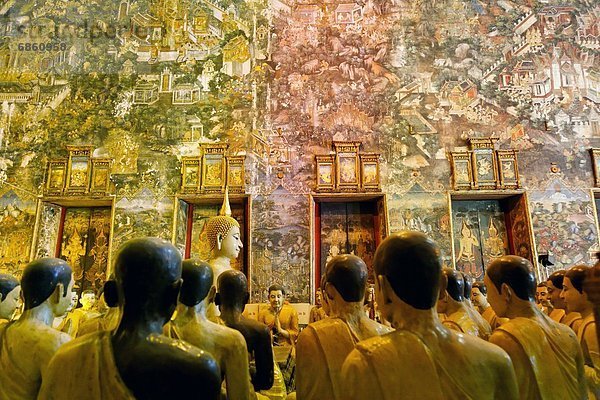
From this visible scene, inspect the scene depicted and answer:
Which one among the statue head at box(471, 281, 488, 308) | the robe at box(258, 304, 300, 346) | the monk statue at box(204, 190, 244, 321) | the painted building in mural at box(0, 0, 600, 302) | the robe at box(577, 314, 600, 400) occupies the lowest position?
the robe at box(258, 304, 300, 346)

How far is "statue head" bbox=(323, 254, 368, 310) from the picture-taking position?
2875 millimetres

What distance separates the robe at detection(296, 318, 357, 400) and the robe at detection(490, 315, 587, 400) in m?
0.85

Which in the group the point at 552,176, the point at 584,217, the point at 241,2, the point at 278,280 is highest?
the point at 241,2

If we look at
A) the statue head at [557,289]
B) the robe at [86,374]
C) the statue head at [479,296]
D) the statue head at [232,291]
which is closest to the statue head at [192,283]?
the statue head at [232,291]

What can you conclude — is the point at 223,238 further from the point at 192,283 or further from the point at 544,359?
the point at 544,359

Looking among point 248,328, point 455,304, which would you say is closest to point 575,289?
point 455,304

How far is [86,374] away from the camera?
156 cm

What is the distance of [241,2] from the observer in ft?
42.4

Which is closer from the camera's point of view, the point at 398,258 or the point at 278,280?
the point at 398,258

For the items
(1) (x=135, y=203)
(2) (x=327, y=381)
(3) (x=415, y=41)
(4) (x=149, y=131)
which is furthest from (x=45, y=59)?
(2) (x=327, y=381)

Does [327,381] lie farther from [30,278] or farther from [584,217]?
[584,217]

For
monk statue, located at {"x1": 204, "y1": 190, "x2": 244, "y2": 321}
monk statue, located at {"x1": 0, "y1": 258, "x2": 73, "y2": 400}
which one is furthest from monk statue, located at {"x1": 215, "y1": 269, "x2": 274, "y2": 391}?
monk statue, located at {"x1": 204, "y1": 190, "x2": 244, "y2": 321}

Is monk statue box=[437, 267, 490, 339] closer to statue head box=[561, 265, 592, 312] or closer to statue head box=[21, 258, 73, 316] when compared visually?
statue head box=[561, 265, 592, 312]

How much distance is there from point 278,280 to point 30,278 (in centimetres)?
828
